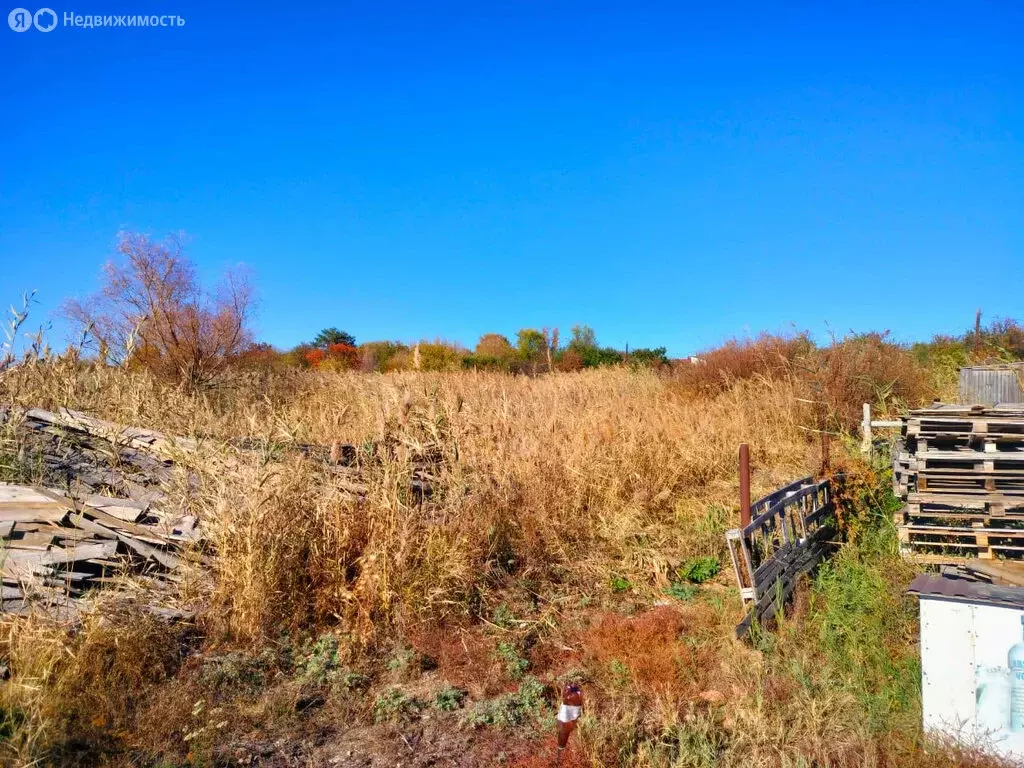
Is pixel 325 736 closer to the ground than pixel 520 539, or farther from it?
closer to the ground

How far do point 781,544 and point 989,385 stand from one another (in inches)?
357

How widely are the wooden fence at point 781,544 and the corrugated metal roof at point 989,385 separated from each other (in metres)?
6.97

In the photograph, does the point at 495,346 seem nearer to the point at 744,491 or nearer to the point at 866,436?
the point at 866,436

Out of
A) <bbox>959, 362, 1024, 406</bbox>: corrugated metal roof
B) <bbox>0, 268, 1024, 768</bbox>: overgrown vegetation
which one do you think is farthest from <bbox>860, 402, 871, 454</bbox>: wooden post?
<bbox>959, 362, 1024, 406</bbox>: corrugated metal roof

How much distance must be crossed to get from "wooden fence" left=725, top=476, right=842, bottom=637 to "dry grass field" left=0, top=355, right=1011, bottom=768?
0.18 metres

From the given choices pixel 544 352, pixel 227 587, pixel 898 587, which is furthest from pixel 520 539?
pixel 544 352

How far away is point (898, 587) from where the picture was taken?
5.09 meters

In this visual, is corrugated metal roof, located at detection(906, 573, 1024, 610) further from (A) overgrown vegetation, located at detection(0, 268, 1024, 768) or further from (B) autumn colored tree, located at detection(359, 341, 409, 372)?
(B) autumn colored tree, located at detection(359, 341, 409, 372)

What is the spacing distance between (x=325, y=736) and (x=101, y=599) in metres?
1.65

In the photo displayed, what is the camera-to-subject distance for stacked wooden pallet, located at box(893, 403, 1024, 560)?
516 cm

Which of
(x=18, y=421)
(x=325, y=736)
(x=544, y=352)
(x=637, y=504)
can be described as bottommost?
(x=325, y=736)

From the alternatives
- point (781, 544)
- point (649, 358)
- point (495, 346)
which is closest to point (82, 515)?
point (781, 544)

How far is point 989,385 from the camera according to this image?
11766 mm

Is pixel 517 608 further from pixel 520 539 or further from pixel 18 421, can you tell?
pixel 18 421
